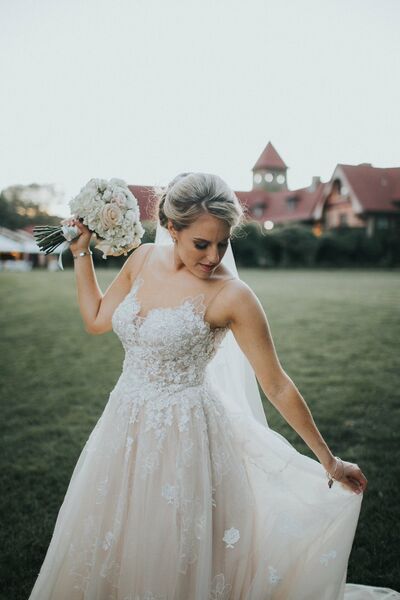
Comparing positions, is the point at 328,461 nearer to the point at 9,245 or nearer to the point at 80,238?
the point at 80,238

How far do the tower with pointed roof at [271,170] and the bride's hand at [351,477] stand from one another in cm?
6643

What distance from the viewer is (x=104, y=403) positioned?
255 inches

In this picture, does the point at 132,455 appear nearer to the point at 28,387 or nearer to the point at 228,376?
the point at 228,376

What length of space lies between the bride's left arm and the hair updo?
336 mm

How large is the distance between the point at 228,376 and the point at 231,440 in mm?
516

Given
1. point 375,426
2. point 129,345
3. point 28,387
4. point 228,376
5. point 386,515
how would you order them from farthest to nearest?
point 28,387 → point 375,426 → point 386,515 → point 228,376 → point 129,345

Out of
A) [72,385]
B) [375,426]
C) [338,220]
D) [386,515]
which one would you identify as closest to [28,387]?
[72,385]

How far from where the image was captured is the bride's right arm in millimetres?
2711

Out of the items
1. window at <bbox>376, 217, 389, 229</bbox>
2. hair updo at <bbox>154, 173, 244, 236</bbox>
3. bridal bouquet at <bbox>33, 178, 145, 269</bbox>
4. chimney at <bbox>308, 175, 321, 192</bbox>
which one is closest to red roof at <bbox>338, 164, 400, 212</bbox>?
window at <bbox>376, 217, 389, 229</bbox>

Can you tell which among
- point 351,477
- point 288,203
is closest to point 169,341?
point 351,477

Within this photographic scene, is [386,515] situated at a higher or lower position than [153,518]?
lower

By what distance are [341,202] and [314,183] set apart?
11224 mm

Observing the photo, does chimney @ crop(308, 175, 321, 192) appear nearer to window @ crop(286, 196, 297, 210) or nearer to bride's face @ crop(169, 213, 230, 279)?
window @ crop(286, 196, 297, 210)

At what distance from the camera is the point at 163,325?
7.66 ft
